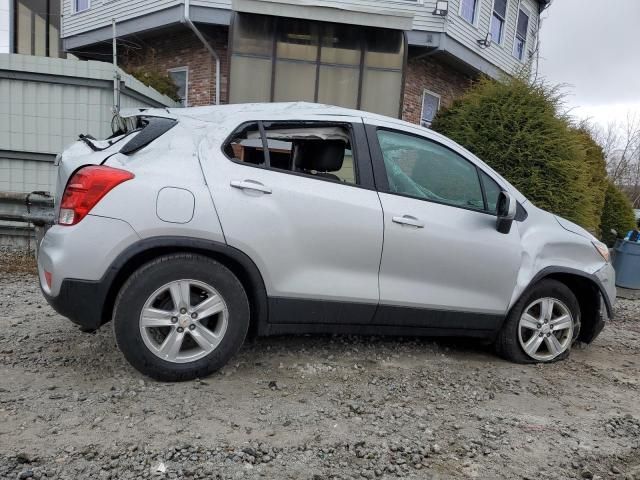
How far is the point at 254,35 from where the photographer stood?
11.7 metres

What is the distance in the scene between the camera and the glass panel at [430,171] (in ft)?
11.6

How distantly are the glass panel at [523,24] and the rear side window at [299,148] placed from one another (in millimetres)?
15941

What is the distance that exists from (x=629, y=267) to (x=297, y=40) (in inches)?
338

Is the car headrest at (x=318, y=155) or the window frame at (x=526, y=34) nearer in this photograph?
the car headrest at (x=318, y=155)

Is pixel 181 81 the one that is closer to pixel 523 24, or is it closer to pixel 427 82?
pixel 427 82

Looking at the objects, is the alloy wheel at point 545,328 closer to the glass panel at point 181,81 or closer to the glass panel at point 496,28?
the glass panel at point 181,81

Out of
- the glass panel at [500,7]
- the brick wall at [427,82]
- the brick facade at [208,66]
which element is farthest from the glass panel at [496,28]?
the brick facade at [208,66]

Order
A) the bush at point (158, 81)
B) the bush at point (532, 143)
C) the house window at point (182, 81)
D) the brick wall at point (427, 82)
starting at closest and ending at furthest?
the bush at point (532, 143)
the bush at point (158, 81)
the brick wall at point (427, 82)
the house window at point (182, 81)

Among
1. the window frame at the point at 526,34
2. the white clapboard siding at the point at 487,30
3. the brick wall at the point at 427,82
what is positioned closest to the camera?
the white clapboard siding at the point at 487,30

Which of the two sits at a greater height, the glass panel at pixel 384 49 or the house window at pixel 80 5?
the house window at pixel 80 5

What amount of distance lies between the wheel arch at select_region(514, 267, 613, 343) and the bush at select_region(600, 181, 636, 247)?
762 cm

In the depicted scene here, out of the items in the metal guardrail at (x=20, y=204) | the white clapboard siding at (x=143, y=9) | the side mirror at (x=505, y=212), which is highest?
the white clapboard siding at (x=143, y=9)

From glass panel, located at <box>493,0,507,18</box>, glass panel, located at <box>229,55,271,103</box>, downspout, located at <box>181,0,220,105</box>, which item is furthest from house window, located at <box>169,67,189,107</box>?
glass panel, located at <box>493,0,507,18</box>

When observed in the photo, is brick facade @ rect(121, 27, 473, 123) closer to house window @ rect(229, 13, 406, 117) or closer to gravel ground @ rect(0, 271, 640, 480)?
house window @ rect(229, 13, 406, 117)
